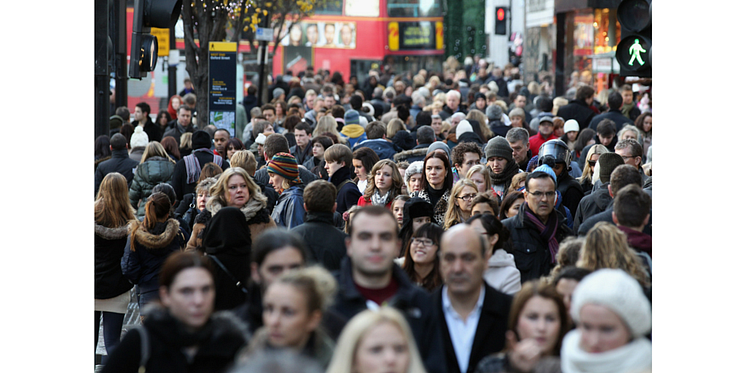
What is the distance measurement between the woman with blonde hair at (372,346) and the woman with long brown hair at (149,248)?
144 inches

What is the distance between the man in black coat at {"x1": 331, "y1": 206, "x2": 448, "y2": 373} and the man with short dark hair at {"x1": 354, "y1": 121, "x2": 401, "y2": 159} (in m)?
6.33

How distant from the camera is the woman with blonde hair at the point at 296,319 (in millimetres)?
3162

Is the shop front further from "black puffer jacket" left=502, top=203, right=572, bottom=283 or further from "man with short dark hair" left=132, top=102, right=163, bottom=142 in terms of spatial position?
"black puffer jacket" left=502, top=203, right=572, bottom=283

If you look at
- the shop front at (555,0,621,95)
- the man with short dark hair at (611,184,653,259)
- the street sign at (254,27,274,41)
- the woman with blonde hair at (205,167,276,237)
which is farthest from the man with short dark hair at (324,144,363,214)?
the shop front at (555,0,621,95)

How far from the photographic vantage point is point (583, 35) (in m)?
21.3

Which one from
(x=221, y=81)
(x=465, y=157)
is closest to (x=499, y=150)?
(x=465, y=157)

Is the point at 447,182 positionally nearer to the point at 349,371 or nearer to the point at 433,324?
the point at 433,324

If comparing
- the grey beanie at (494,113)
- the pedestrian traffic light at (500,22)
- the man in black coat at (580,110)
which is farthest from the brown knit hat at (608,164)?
the pedestrian traffic light at (500,22)

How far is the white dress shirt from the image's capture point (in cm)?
371

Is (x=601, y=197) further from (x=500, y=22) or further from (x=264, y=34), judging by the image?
(x=500, y=22)

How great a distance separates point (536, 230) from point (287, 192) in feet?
7.32

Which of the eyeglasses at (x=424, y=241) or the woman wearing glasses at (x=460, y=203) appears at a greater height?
the woman wearing glasses at (x=460, y=203)

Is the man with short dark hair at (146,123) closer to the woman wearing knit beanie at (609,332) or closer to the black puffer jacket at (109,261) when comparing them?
the black puffer jacket at (109,261)
